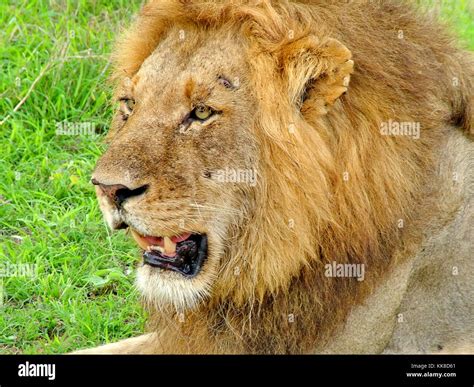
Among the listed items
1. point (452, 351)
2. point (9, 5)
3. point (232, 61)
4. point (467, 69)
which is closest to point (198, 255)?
point (232, 61)

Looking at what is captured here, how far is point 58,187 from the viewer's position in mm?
6285

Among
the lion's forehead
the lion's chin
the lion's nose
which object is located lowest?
the lion's chin

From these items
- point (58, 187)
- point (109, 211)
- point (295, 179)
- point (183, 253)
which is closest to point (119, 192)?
point (109, 211)

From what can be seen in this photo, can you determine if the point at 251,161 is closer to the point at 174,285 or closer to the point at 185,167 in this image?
the point at 185,167

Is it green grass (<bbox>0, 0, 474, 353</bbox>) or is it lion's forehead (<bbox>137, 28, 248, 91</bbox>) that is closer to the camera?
lion's forehead (<bbox>137, 28, 248, 91</bbox>)

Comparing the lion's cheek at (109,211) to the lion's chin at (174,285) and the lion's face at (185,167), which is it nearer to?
the lion's face at (185,167)

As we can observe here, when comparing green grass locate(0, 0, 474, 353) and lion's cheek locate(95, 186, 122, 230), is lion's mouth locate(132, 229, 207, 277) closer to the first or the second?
lion's cheek locate(95, 186, 122, 230)

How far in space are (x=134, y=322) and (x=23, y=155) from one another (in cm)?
159


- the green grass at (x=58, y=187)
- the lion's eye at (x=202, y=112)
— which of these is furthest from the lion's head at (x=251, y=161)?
the green grass at (x=58, y=187)

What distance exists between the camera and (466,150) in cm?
459

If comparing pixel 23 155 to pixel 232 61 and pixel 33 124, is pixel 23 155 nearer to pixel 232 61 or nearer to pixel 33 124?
pixel 33 124

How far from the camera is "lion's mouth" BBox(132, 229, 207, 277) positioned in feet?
13.6

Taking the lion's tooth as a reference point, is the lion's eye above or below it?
above

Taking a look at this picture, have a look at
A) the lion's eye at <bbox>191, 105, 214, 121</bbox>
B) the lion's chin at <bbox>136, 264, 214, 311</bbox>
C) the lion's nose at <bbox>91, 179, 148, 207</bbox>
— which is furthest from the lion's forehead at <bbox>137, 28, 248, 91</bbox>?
the lion's chin at <bbox>136, 264, 214, 311</bbox>
